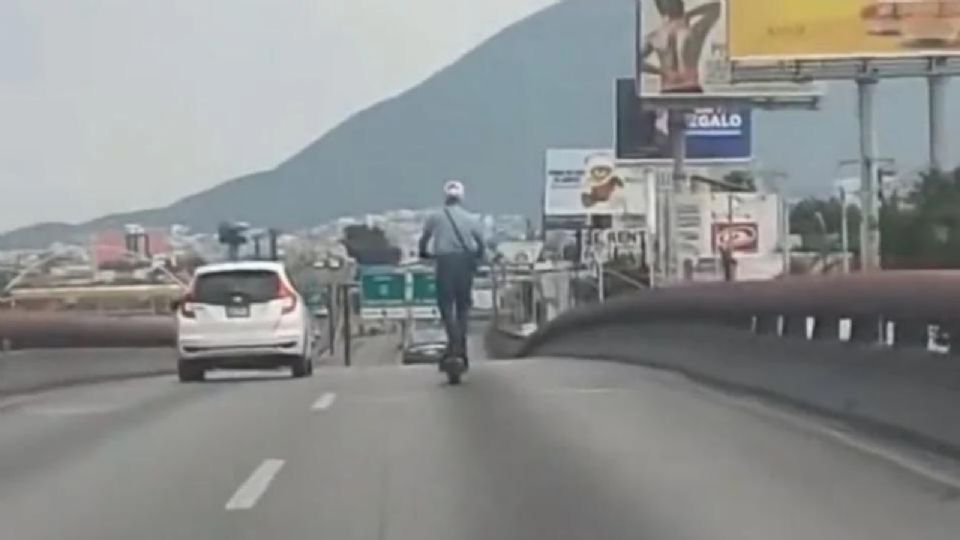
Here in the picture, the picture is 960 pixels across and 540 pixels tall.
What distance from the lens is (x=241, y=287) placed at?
28.9 m

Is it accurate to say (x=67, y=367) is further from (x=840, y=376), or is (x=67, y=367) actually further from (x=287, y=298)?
(x=840, y=376)

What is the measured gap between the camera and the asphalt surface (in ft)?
37.5

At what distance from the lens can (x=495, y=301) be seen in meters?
113

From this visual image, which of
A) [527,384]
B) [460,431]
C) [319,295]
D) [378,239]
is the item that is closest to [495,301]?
[319,295]

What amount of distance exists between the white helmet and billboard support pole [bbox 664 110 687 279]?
5748cm

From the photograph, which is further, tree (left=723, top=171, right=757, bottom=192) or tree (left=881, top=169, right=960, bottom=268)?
tree (left=723, top=171, right=757, bottom=192)

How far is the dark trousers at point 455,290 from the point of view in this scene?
22406 millimetres

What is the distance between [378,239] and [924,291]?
129 meters

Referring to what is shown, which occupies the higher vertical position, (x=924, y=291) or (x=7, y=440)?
(x=924, y=291)

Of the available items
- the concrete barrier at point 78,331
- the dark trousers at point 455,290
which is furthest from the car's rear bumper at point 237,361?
the dark trousers at point 455,290

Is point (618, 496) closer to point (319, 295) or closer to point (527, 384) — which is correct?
point (527, 384)

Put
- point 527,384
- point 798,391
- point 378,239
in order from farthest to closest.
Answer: point 378,239, point 527,384, point 798,391

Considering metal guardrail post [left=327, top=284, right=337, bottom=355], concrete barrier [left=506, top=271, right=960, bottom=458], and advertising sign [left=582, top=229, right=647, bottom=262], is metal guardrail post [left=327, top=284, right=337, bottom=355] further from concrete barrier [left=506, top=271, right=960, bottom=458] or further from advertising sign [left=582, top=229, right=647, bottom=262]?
concrete barrier [left=506, top=271, right=960, bottom=458]

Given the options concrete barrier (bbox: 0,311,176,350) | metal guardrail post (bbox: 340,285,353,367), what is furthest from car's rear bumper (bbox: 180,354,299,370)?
metal guardrail post (bbox: 340,285,353,367)
